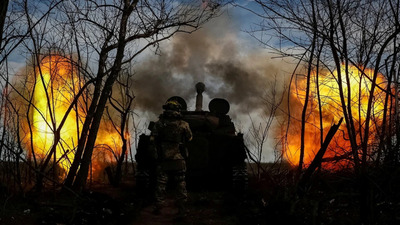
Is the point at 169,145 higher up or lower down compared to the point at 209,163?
higher up

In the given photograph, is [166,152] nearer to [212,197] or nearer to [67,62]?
[212,197]

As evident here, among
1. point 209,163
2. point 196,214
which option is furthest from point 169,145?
point 209,163

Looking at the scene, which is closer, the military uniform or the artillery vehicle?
the military uniform

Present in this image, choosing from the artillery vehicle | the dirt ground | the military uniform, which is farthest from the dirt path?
the artillery vehicle

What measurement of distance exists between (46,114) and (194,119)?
4.43 metres

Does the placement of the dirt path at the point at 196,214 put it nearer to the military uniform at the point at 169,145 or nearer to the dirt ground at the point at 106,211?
the dirt ground at the point at 106,211

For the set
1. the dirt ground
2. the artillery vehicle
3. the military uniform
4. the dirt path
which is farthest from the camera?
the artillery vehicle

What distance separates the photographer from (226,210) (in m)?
8.22

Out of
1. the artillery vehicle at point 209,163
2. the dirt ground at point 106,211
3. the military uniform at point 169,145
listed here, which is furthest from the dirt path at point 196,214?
A: the artillery vehicle at point 209,163

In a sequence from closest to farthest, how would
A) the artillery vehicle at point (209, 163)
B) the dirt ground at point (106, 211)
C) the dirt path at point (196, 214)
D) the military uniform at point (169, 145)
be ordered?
1. the dirt ground at point (106, 211)
2. the dirt path at point (196, 214)
3. the military uniform at point (169, 145)
4. the artillery vehicle at point (209, 163)

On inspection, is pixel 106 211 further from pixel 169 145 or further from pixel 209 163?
pixel 209 163

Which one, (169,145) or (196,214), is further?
(169,145)

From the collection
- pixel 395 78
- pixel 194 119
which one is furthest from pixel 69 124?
pixel 395 78

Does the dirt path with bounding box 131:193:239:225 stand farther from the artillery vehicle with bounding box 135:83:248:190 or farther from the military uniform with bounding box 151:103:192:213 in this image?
the artillery vehicle with bounding box 135:83:248:190
